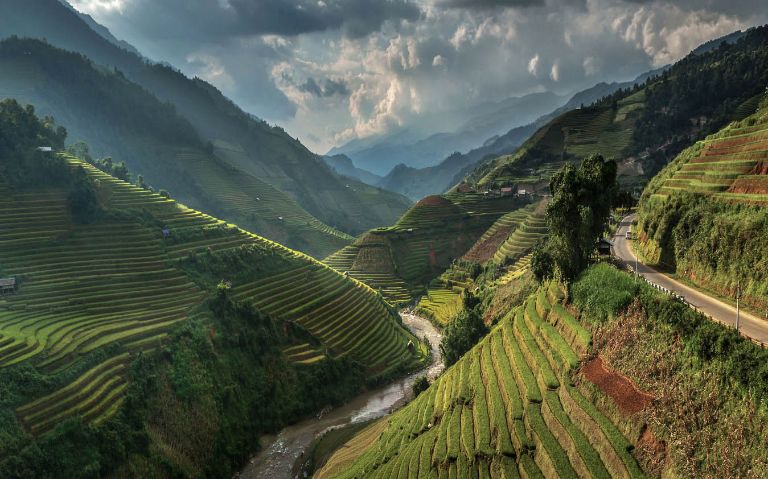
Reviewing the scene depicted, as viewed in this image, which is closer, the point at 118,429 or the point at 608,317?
the point at 608,317

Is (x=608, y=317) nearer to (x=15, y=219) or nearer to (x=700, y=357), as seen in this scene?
(x=700, y=357)

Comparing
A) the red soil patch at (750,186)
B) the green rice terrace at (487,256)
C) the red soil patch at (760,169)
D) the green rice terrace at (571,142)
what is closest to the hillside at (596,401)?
the red soil patch at (750,186)

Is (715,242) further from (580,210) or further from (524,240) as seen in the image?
(524,240)

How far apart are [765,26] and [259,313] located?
198 m

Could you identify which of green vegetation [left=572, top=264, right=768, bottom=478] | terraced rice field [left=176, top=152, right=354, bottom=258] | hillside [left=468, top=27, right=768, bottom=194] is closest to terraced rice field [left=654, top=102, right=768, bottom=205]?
green vegetation [left=572, top=264, right=768, bottom=478]

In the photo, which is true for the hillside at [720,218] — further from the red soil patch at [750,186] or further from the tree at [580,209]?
the tree at [580,209]

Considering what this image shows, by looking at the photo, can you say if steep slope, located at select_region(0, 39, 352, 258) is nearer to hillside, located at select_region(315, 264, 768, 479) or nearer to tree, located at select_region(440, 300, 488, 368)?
tree, located at select_region(440, 300, 488, 368)

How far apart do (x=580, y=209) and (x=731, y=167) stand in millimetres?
13487

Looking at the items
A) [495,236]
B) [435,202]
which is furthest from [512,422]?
[435,202]

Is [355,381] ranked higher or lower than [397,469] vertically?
lower

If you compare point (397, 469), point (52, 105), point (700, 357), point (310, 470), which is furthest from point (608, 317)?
point (52, 105)

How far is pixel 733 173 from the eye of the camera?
3394 cm

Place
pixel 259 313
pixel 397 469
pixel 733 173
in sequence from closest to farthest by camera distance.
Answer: pixel 397 469 → pixel 733 173 → pixel 259 313

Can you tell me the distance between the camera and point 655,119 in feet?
451
